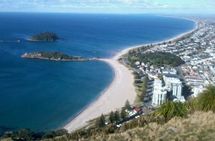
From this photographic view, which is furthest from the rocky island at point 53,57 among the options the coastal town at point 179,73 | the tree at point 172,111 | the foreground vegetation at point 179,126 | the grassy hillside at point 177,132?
the grassy hillside at point 177,132

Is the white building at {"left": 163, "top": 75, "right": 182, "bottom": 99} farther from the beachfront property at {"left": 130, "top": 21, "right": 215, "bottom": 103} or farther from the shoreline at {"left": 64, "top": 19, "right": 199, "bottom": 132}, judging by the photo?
the shoreline at {"left": 64, "top": 19, "right": 199, "bottom": 132}

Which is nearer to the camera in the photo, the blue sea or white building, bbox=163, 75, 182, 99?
the blue sea

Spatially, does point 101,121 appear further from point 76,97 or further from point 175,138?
point 175,138

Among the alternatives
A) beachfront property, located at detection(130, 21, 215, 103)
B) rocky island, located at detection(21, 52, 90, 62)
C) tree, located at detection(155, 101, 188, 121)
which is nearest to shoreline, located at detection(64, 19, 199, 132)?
beachfront property, located at detection(130, 21, 215, 103)

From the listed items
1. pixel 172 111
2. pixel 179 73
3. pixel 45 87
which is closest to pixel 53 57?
pixel 45 87

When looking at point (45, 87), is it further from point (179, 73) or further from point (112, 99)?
point (179, 73)

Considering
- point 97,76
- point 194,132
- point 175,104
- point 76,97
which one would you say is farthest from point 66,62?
point 194,132
